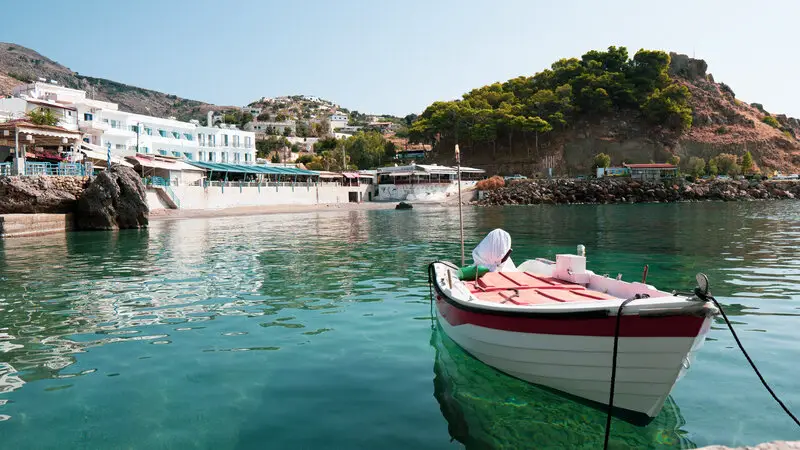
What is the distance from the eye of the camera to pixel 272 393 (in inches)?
264

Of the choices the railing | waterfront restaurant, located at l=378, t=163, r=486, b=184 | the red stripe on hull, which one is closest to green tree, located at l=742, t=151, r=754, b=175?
waterfront restaurant, located at l=378, t=163, r=486, b=184

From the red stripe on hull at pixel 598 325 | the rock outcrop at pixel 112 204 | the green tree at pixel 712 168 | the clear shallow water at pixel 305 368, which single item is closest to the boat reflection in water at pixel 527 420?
the clear shallow water at pixel 305 368

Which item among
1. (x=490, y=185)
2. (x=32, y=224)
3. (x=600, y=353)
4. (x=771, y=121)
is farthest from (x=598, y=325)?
(x=771, y=121)

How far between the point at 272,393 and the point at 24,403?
3.28 meters

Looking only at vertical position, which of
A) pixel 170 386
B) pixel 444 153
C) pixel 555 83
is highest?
pixel 555 83

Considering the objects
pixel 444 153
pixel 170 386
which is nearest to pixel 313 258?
pixel 170 386

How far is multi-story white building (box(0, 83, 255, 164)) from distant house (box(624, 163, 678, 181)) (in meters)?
67.4

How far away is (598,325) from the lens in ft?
17.0

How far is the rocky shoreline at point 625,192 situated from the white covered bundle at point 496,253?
58.7m

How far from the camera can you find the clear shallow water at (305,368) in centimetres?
554

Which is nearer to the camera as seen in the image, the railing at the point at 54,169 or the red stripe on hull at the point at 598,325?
the red stripe on hull at the point at 598,325

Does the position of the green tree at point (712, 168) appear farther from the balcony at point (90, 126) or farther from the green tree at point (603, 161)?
the balcony at point (90, 126)

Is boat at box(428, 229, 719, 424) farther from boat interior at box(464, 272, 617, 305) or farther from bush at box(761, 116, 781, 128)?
bush at box(761, 116, 781, 128)

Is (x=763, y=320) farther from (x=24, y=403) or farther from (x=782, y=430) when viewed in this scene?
(x=24, y=403)
